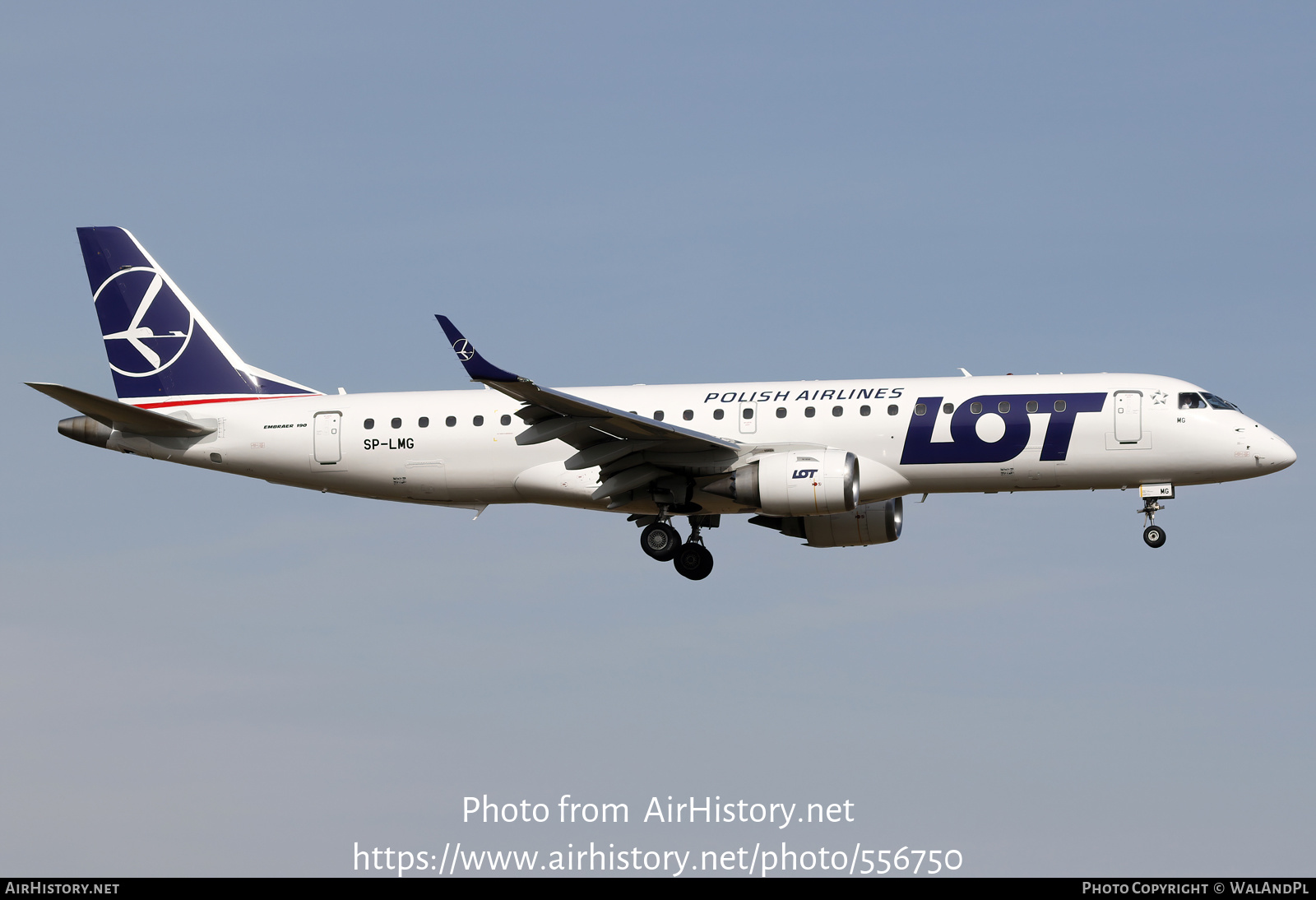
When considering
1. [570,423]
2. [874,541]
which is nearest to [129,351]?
[570,423]

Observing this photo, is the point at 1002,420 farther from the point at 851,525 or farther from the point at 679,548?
the point at 679,548

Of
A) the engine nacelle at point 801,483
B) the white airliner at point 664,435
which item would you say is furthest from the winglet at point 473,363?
the engine nacelle at point 801,483

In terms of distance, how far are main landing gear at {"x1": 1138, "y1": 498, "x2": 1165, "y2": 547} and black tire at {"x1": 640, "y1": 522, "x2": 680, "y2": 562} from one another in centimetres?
1048

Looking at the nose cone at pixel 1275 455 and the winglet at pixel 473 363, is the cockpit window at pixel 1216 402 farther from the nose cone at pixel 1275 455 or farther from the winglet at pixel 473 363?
the winglet at pixel 473 363

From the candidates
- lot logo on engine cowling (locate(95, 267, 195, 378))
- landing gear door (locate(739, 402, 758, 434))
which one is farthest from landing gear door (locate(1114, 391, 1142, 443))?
lot logo on engine cowling (locate(95, 267, 195, 378))

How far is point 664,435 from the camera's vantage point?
33.1 meters

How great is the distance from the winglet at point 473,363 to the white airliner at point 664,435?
0.15ft

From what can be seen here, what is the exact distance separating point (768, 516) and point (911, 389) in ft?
18.1

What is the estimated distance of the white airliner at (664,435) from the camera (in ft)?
109

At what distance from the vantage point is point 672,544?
117 ft

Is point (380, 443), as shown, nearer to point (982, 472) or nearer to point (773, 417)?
point (773, 417)

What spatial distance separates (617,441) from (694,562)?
4.01 metres

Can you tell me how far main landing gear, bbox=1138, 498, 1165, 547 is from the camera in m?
33.7

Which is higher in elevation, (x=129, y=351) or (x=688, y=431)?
(x=129, y=351)
